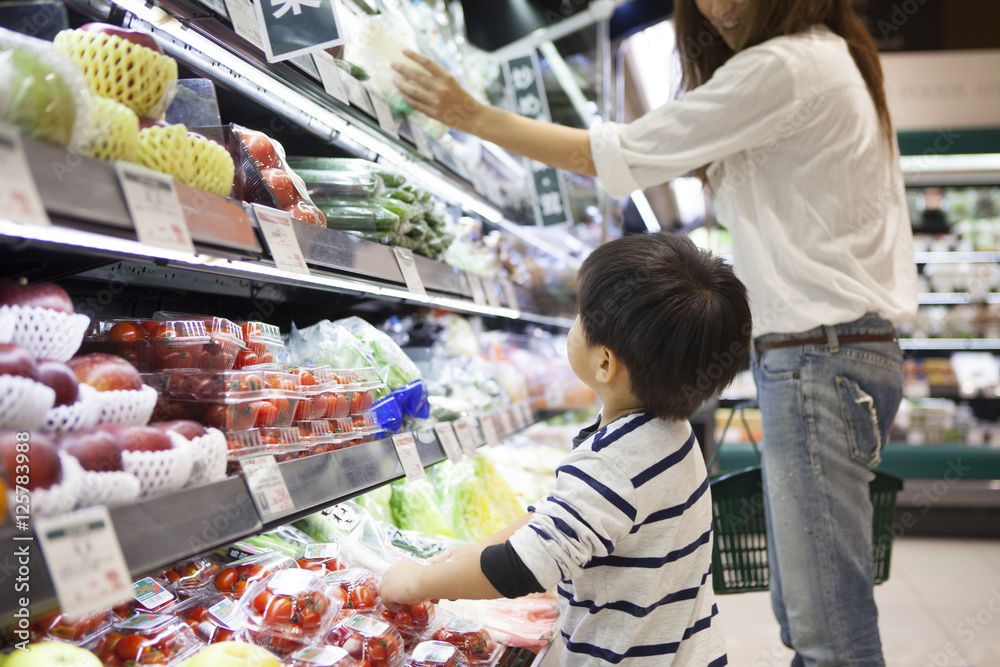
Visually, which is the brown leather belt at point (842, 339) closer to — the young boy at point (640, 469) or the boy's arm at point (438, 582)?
the young boy at point (640, 469)

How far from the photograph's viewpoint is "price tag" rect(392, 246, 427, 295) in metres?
1.49

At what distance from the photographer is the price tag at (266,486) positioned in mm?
901

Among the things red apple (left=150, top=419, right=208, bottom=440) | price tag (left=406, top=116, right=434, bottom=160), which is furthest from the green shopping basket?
red apple (left=150, top=419, right=208, bottom=440)

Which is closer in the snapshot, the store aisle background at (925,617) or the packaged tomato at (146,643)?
the packaged tomato at (146,643)

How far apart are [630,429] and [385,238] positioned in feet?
2.24

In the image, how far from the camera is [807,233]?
1.58 meters

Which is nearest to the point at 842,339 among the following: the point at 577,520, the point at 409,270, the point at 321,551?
the point at 577,520

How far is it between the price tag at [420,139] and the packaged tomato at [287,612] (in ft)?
3.35

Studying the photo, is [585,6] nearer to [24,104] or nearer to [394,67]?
[394,67]

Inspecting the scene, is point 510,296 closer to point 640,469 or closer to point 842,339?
point 842,339

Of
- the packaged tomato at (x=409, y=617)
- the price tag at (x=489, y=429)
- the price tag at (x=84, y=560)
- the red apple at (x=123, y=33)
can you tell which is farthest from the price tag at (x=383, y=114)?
the price tag at (x=84, y=560)

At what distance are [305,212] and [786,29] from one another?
44.9 inches

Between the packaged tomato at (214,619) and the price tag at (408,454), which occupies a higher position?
the price tag at (408,454)

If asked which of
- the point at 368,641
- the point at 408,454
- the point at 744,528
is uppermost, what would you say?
the point at 408,454
